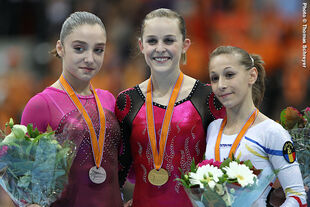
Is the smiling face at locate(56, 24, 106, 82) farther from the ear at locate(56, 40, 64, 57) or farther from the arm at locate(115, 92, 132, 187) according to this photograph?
the arm at locate(115, 92, 132, 187)

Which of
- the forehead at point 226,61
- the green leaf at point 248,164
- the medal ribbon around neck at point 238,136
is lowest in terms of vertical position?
the green leaf at point 248,164

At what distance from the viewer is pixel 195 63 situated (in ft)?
19.5

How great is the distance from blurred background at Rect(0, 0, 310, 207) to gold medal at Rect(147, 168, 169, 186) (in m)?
1.95

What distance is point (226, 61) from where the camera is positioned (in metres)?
2.68

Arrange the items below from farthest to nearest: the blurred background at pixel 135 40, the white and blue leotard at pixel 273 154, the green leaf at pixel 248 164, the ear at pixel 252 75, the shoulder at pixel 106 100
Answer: the blurred background at pixel 135 40 → the shoulder at pixel 106 100 → the ear at pixel 252 75 → the white and blue leotard at pixel 273 154 → the green leaf at pixel 248 164

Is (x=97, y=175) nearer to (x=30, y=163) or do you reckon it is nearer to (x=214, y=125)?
(x=30, y=163)

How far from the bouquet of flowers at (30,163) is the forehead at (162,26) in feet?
3.05

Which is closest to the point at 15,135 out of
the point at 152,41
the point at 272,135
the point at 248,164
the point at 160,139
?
the point at 160,139

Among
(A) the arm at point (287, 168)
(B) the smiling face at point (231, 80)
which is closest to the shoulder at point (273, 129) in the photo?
(A) the arm at point (287, 168)

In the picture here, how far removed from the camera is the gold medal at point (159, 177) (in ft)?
9.64

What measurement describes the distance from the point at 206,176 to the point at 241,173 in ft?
0.53

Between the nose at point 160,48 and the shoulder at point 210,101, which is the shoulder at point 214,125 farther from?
the nose at point 160,48

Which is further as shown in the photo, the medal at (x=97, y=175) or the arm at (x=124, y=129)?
the arm at (x=124, y=129)

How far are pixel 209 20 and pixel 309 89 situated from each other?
1.58m
